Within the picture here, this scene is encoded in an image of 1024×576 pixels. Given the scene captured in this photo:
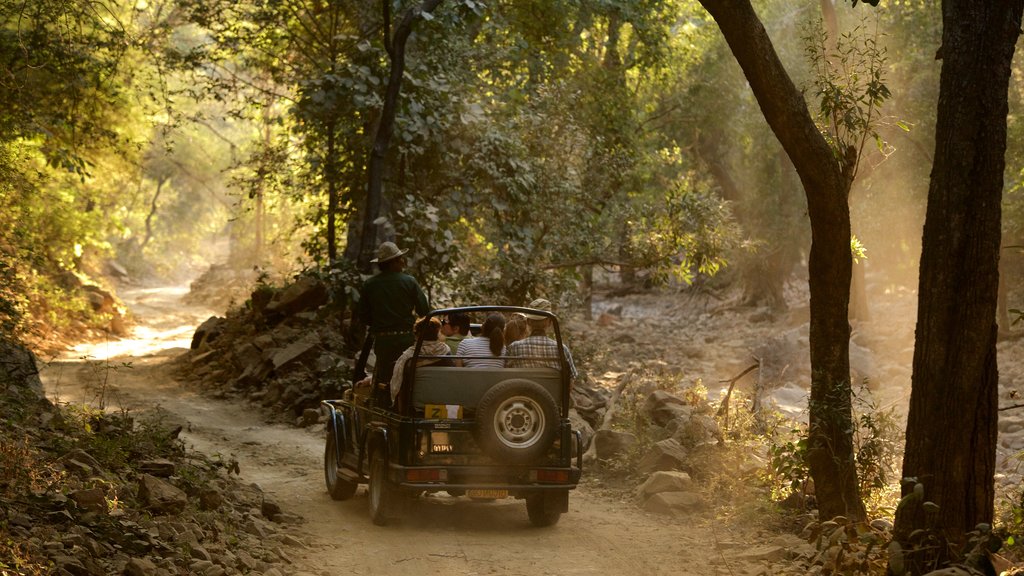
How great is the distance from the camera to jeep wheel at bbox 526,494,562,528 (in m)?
8.81

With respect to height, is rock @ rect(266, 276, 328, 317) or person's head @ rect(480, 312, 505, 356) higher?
rock @ rect(266, 276, 328, 317)

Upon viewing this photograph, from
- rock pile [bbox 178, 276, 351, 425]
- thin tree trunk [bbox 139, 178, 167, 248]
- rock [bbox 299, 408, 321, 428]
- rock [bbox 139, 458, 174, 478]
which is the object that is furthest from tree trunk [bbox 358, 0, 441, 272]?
thin tree trunk [bbox 139, 178, 167, 248]

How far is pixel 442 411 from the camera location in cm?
853

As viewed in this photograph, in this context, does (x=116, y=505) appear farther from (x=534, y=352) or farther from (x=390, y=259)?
(x=390, y=259)

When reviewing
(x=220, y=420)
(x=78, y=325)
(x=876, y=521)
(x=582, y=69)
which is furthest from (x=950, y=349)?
(x=78, y=325)

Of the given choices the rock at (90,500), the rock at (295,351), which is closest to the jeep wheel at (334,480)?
the rock at (90,500)

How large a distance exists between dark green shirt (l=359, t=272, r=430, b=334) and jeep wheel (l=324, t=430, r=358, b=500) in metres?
1.17

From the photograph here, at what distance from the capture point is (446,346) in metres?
8.87

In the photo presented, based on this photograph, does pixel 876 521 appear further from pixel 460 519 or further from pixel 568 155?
pixel 568 155

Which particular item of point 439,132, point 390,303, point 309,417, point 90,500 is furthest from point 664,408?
point 90,500

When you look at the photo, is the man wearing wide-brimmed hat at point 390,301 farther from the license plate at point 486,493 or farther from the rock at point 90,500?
the rock at point 90,500

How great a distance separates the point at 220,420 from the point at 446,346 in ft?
24.2

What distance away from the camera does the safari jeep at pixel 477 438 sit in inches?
328

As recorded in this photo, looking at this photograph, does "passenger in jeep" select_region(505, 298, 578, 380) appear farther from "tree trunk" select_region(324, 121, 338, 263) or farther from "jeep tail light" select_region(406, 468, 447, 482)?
"tree trunk" select_region(324, 121, 338, 263)
